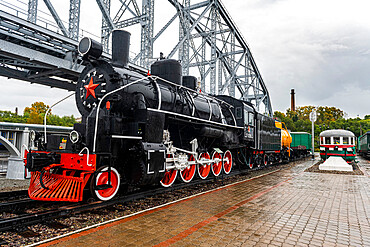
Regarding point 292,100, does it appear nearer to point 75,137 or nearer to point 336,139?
point 336,139

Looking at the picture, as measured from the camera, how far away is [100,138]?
5.20 metres

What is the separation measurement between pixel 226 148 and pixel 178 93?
3877mm

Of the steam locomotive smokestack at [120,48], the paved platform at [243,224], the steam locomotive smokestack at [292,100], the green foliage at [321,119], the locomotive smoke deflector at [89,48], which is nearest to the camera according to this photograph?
the paved platform at [243,224]

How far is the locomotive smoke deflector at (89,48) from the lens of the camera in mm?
5743

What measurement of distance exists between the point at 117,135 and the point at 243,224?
314cm

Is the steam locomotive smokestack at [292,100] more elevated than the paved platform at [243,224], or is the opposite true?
the steam locomotive smokestack at [292,100]

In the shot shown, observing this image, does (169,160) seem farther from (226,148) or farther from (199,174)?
(226,148)

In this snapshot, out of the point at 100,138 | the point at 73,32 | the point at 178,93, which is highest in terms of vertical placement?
the point at 73,32

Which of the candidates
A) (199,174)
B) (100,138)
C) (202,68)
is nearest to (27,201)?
(100,138)

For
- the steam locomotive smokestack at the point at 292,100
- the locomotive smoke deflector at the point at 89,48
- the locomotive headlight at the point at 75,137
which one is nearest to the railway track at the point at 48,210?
the locomotive headlight at the point at 75,137

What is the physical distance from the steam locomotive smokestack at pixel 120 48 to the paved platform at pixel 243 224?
3.89 metres

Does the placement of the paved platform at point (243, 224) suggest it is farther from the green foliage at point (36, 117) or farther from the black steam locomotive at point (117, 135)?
the green foliage at point (36, 117)

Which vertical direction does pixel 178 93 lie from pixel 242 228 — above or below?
above

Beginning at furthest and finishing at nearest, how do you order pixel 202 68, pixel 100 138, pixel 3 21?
pixel 202 68 < pixel 3 21 < pixel 100 138
